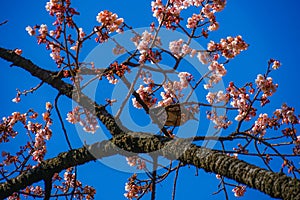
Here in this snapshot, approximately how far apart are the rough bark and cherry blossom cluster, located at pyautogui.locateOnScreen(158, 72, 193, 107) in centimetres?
182

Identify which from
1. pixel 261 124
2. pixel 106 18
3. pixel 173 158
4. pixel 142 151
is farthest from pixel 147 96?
pixel 173 158

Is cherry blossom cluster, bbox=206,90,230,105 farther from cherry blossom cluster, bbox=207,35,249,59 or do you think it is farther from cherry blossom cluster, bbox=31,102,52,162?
cherry blossom cluster, bbox=31,102,52,162

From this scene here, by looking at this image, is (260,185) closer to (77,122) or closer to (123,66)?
(123,66)

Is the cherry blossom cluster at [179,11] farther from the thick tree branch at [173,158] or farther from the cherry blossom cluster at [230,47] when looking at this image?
the thick tree branch at [173,158]

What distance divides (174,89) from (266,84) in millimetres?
1497

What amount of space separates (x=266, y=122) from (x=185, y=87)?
1617mm

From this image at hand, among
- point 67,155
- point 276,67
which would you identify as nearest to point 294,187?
point 67,155

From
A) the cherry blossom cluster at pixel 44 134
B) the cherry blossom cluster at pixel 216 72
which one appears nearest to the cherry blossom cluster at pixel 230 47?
the cherry blossom cluster at pixel 216 72

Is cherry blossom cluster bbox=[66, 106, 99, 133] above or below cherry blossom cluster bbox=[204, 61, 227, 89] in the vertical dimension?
below

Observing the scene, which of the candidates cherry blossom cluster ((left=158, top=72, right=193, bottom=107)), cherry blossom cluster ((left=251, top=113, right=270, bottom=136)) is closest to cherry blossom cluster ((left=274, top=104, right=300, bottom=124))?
cherry blossom cluster ((left=251, top=113, right=270, bottom=136))

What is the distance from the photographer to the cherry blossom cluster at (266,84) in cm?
580

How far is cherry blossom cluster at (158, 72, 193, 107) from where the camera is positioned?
5.68 metres

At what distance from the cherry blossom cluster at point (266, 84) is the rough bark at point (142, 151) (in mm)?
2727

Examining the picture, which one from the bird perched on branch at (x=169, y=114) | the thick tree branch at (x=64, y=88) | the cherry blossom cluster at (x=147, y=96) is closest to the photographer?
the thick tree branch at (x=64, y=88)
